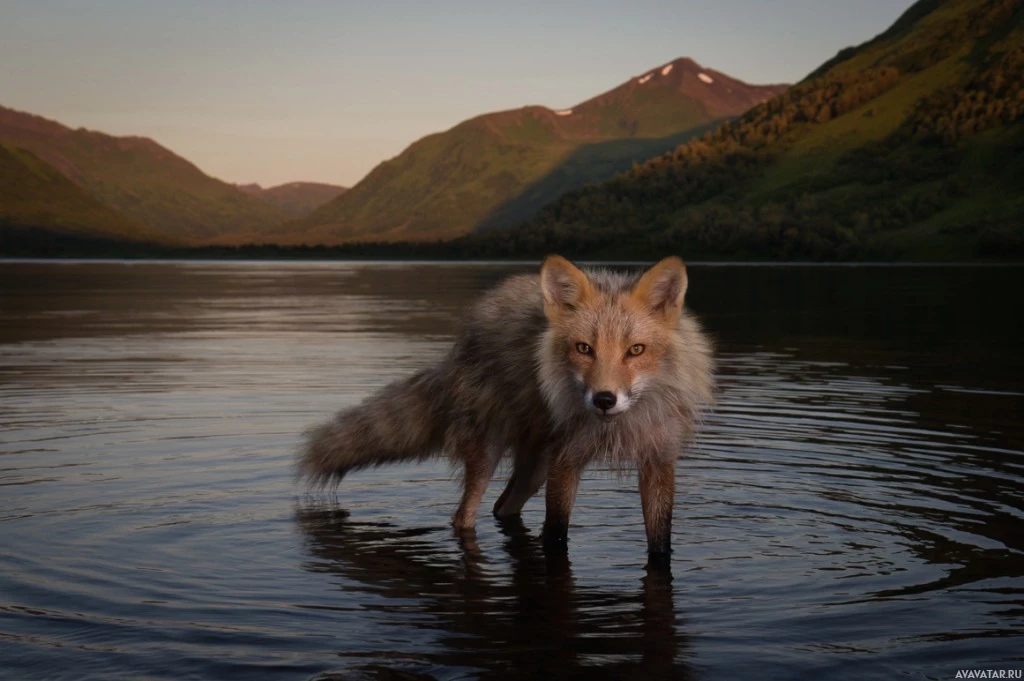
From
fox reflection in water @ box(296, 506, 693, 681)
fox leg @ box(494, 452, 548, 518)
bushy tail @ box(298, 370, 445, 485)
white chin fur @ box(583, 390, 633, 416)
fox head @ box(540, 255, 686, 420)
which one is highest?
fox head @ box(540, 255, 686, 420)

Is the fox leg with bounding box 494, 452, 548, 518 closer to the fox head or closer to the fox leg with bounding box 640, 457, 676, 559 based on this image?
the fox leg with bounding box 640, 457, 676, 559

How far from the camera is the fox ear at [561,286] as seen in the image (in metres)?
9.24

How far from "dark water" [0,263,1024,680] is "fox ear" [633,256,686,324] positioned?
214 centimetres

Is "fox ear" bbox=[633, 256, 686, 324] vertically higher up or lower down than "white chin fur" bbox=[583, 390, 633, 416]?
higher up

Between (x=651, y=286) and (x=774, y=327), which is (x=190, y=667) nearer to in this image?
(x=651, y=286)

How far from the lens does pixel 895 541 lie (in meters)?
11.3

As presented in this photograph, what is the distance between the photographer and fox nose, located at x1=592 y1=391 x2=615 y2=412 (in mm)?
8766

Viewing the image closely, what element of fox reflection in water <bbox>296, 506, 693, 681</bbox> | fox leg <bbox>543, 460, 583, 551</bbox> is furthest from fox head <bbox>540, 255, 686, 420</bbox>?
fox reflection in water <bbox>296, 506, 693, 681</bbox>

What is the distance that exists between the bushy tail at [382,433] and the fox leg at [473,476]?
0.51 meters

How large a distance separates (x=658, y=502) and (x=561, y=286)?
2151 millimetres

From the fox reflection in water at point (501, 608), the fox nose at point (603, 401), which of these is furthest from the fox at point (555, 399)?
the fox reflection in water at point (501, 608)

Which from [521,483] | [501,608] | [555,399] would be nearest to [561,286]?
[555,399]

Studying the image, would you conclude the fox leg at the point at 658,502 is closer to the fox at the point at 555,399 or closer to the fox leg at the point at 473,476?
the fox at the point at 555,399

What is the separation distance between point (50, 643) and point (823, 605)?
5294 mm
